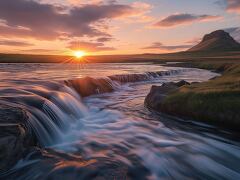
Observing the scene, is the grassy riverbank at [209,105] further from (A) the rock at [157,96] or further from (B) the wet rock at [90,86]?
(B) the wet rock at [90,86]

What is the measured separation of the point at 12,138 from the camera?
6875 millimetres

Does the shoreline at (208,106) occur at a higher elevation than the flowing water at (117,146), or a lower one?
higher

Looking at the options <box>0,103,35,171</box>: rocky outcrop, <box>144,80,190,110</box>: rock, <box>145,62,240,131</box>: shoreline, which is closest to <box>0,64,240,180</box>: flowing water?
<box>0,103,35,171</box>: rocky outcrop

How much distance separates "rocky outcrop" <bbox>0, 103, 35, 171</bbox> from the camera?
6.68m

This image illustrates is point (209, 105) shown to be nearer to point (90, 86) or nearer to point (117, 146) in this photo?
point (117, 146)

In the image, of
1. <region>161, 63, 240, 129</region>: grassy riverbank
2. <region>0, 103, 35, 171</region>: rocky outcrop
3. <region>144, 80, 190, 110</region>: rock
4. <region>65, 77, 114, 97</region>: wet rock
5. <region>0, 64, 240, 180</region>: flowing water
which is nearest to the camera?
<region>0, 103, 35, 171</region>: rocky outcrop

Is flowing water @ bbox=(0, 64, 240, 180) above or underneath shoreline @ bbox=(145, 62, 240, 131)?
underneath

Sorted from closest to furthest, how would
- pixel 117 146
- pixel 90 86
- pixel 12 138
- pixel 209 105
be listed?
pixel 12 138
pixel 117 146
pixel 209 105
pixel 90 86

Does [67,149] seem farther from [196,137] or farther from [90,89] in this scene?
[90,89]

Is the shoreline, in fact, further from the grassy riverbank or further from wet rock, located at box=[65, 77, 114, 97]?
wet rock, located at box=[65, 77, 114, 97]

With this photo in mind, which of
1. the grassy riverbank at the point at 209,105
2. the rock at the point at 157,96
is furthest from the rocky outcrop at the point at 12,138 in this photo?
the rock at the point at 157,96

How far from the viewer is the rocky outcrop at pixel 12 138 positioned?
6676 mm

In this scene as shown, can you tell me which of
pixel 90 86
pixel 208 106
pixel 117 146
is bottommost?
pixel 117 146

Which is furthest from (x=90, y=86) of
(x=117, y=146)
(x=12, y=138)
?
(x=12, y=138)
